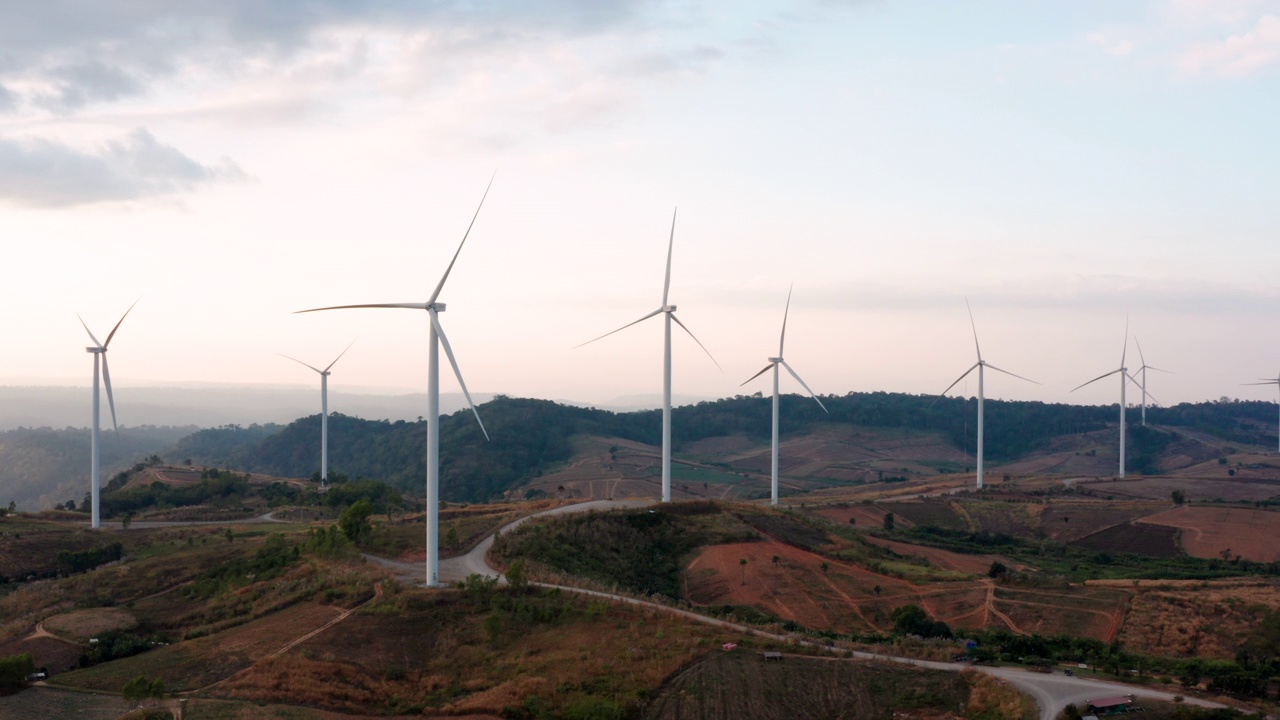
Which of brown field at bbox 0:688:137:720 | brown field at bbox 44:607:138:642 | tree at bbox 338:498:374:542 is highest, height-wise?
tree at bbox 338:498:374:542

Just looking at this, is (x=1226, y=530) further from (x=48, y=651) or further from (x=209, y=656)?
(x=48, y=651)

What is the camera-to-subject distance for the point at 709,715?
118 feet

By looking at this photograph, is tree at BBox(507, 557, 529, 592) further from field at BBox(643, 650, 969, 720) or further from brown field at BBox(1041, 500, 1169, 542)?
brown field at BBox(1041, 500, 1169, 542)

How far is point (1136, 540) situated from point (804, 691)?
76.3 m

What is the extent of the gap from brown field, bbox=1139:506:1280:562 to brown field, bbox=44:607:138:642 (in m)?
92.9

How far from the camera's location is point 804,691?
37594mm

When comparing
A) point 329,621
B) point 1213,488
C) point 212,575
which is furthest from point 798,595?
point 1213,488

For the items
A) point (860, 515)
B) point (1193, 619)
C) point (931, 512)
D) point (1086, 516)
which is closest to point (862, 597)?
point (1193, 619)

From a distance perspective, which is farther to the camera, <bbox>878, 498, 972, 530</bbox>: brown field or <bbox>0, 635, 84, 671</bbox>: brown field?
<bbox>878, 498, 972, 530</bbox>: brown field

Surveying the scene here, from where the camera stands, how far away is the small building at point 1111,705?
32938 millimetres

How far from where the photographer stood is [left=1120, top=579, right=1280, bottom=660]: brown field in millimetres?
52156

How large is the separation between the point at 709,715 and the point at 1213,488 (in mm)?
122499

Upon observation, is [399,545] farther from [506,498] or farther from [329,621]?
[506,498]

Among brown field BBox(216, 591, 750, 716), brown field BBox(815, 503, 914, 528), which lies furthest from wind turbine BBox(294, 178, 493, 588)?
brown field BBox(815, 503, 914, 528)
